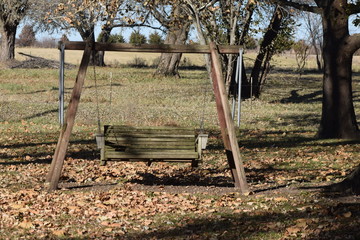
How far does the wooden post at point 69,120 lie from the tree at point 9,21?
3357 centimetres

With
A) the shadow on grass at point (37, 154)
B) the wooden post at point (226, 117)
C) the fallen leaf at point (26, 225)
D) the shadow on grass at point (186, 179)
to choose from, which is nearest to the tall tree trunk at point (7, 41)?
the shadow on grass at point (37, 154)

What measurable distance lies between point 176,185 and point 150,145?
0.95 m

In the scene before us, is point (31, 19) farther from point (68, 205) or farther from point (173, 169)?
point (68, 205)

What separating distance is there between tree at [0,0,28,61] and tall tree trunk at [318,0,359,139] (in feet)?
97.1

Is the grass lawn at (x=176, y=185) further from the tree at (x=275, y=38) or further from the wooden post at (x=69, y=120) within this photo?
the tree at (x=275, y=38)

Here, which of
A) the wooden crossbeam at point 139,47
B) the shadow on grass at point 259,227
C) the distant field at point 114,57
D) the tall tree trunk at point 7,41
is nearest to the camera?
the shadow on grass at point 259,227

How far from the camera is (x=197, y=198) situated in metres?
8.60

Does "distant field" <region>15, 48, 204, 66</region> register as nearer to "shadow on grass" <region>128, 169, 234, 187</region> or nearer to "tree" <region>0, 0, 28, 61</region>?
"tree" <region>0, 0, 28, 61</region>

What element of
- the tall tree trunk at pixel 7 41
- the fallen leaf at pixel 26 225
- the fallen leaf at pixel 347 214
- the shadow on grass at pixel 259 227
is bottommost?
the fallen leaf at pixel 26 225

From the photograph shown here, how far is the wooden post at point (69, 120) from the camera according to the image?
352 inches

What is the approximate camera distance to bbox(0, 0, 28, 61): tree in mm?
41938

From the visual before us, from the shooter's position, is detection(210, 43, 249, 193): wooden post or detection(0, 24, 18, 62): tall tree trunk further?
detection(0, 24, 18, 62): tall tree trunk

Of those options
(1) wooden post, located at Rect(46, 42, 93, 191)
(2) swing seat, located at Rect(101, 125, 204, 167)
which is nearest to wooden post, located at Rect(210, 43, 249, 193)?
(2) swing seat, located at Rect(101, 125, 204, 167)

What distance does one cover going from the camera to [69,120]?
9.03 metres
